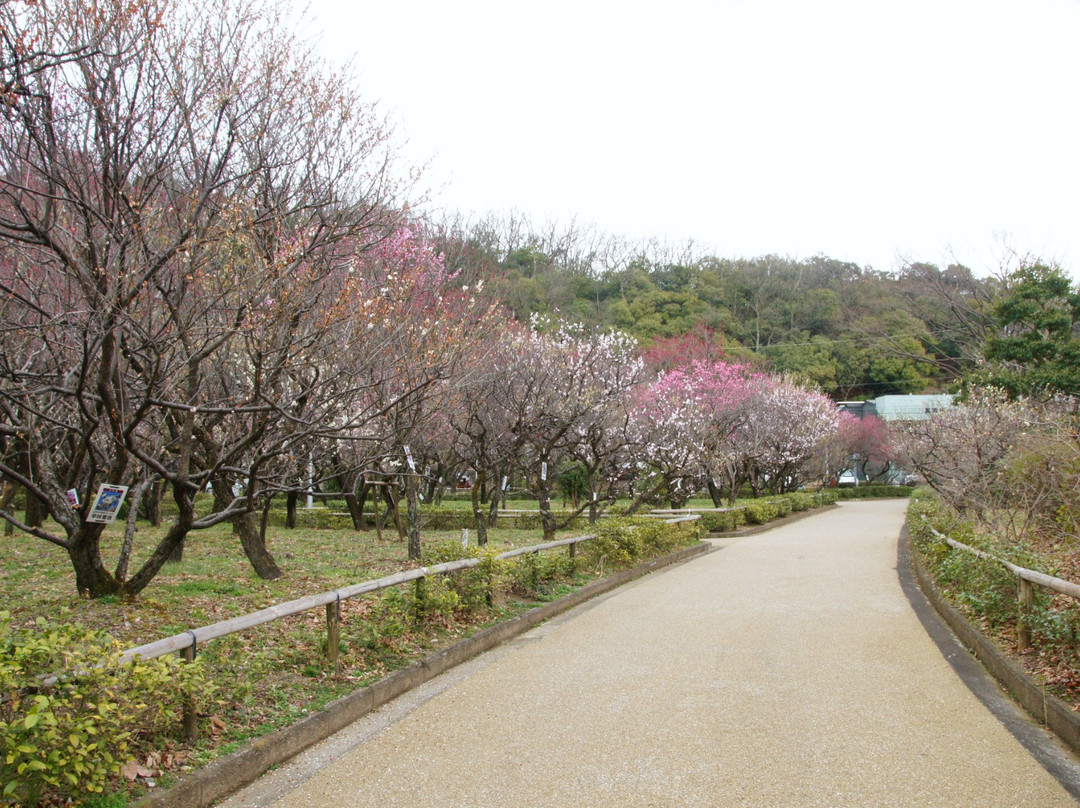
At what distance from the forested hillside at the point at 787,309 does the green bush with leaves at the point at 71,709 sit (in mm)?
20869

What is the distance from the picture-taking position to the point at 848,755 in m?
4.70

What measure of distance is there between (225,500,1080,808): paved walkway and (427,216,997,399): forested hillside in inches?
696

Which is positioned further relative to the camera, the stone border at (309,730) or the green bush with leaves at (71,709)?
the stone border at (309,730)

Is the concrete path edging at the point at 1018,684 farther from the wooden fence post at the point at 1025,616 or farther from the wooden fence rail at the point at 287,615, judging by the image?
the wooden fence rail at the point at 287,615

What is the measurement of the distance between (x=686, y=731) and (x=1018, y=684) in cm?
273

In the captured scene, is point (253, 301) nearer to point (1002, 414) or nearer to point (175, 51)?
point (175, 51)

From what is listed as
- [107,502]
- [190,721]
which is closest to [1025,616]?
[190,721]

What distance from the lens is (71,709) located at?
142 inches

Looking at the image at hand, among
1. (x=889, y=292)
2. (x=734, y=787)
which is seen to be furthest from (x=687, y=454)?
(x=889, y=292)

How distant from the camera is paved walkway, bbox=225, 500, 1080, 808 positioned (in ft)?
13.7

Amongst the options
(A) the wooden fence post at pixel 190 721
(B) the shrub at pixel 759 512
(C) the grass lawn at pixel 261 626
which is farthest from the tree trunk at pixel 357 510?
(A) the wooden fence post at pixel 190 721

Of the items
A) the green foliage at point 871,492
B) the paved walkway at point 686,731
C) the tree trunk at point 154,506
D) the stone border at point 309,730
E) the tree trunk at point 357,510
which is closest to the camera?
the stone border at point 309,730

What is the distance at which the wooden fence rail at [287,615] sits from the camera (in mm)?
4230

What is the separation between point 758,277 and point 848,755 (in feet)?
184
